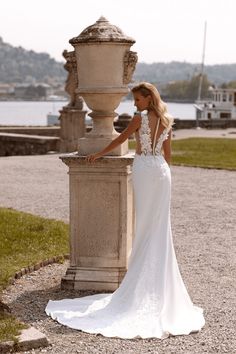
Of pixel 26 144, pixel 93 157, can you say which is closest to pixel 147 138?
pixel 93 157

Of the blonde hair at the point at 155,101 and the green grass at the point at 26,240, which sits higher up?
the blonde hair at the point at 155,101

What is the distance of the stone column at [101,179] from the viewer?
6.98m

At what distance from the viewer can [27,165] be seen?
20562 millimetres

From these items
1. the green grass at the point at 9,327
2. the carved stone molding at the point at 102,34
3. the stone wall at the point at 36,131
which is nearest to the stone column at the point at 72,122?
the stone wall at the point at 36,131

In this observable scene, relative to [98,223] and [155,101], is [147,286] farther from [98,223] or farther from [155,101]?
[155,101]

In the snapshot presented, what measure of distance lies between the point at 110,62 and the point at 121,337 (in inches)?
102

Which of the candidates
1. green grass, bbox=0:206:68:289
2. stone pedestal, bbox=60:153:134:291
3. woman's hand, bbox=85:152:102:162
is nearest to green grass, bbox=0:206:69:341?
green grass, bbox=0:206:68:289

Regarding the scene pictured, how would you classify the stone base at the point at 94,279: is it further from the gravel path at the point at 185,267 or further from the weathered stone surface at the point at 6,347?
the weathered stone surface at the point at 6,347

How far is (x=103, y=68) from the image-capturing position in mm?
6969

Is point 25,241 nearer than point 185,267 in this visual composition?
No

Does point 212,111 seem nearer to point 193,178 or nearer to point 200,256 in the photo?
point 193,178

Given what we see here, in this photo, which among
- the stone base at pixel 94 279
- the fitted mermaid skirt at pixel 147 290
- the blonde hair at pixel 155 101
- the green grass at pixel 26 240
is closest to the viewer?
the fitted mermaid skirt at pixel 147 290

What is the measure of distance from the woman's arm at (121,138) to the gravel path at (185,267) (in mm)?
1333

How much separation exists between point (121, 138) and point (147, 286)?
1.37m
